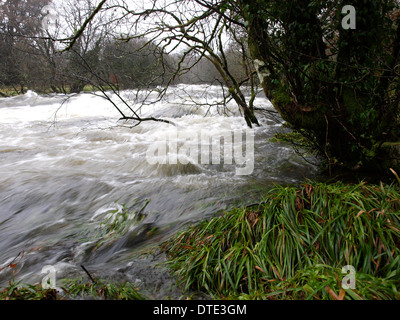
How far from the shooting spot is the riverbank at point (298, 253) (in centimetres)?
174

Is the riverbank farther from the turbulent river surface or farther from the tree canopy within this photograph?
the tree canopy

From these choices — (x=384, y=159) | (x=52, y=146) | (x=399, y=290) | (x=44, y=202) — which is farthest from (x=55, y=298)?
(x=52, y=146)

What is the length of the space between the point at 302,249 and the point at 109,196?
3.55m

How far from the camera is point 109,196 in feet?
15.3

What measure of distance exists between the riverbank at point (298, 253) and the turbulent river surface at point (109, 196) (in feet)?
1.07

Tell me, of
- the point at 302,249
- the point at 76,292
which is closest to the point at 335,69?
the point at 302,249

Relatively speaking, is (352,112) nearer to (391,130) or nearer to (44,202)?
(391,130)

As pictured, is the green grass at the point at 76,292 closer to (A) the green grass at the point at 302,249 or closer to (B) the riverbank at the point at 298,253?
(B) the riverbank at the point at 298,253

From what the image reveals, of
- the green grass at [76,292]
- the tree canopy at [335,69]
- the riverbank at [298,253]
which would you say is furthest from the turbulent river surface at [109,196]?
the tree canopy at [335,69]

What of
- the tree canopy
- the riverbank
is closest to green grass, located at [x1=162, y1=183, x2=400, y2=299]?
the riverbank

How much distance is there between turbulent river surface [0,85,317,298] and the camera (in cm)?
277

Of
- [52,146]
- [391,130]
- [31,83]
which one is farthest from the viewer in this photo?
[31,83]

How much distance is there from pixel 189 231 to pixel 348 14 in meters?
3.13

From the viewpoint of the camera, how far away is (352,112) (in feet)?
11.1
